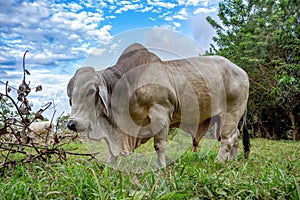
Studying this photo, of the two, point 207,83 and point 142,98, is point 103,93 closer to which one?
point 142,98

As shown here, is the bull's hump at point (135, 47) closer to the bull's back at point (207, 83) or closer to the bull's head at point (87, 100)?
the bull's back at point (207, 83)

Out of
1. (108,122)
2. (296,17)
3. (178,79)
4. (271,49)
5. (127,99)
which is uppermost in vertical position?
(296,17)

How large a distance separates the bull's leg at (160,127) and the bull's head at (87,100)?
0.42 meters

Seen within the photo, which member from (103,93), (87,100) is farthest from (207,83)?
(87,100)

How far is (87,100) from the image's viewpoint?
2.64 meters

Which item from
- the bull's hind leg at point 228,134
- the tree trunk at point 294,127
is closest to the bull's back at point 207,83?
the bull's hind leg at point 228,134

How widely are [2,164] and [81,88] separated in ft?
2.87

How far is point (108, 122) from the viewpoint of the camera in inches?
115

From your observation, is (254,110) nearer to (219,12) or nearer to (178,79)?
(219,12)

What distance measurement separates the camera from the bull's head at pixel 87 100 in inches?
102

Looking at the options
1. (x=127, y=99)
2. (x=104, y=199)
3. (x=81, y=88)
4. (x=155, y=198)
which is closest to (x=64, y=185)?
(x=104, y=199)

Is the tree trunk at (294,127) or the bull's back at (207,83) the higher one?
the bull's back at (207,83)

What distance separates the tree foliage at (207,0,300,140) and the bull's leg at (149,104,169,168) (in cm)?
558

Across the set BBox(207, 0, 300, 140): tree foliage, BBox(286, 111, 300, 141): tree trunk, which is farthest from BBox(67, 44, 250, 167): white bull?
BBox(286, 111, 300, 141): tree trunk
